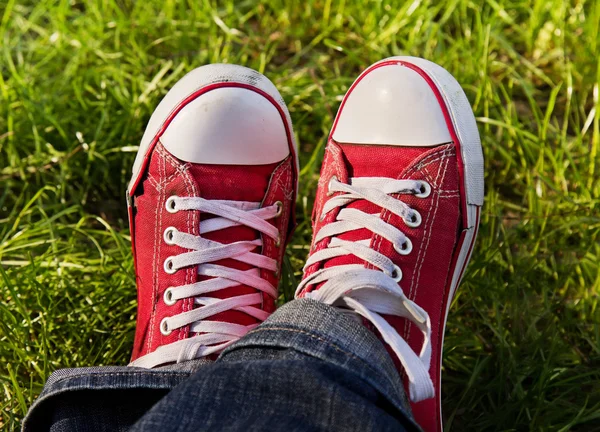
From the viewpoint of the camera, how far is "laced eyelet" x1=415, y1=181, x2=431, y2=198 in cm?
140

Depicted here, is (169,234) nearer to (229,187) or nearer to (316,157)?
(229,187)

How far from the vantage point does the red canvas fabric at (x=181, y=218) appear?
1389 millimetres

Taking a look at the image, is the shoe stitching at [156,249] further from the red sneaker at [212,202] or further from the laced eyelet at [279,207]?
the laced eyelet at [279,207]

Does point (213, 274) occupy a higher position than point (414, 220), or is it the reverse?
point (414, 220)

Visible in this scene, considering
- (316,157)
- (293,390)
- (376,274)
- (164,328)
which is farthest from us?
(316,157)

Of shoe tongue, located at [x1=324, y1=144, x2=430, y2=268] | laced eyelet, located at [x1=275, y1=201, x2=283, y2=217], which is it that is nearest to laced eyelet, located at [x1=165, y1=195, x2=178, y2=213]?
laced eyelet, located at [x1=275, y1=201, x2=283, y2=217]

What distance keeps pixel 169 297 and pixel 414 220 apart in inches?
19.8

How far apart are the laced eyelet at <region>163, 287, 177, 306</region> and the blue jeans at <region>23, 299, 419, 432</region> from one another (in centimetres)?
25

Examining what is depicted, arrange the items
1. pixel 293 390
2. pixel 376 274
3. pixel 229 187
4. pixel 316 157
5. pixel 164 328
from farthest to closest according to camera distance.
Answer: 1. pixel 316 157
2. pixel 229 187
3. pixel 164 328
4. pixel 376 274
5. pixel 293 390

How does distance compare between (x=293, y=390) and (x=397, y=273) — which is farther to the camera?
(x=397, y=273)

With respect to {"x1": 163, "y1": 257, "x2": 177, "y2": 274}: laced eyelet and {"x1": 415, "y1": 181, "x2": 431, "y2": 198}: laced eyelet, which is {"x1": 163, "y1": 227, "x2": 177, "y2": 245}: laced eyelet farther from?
{"x1": 415, "y1": 181, "x2": 431, "y2": 198}: laced eyelet

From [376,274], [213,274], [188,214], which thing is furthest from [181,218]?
[376,274]

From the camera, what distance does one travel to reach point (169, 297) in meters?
1.38

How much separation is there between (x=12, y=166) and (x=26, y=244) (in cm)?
25
